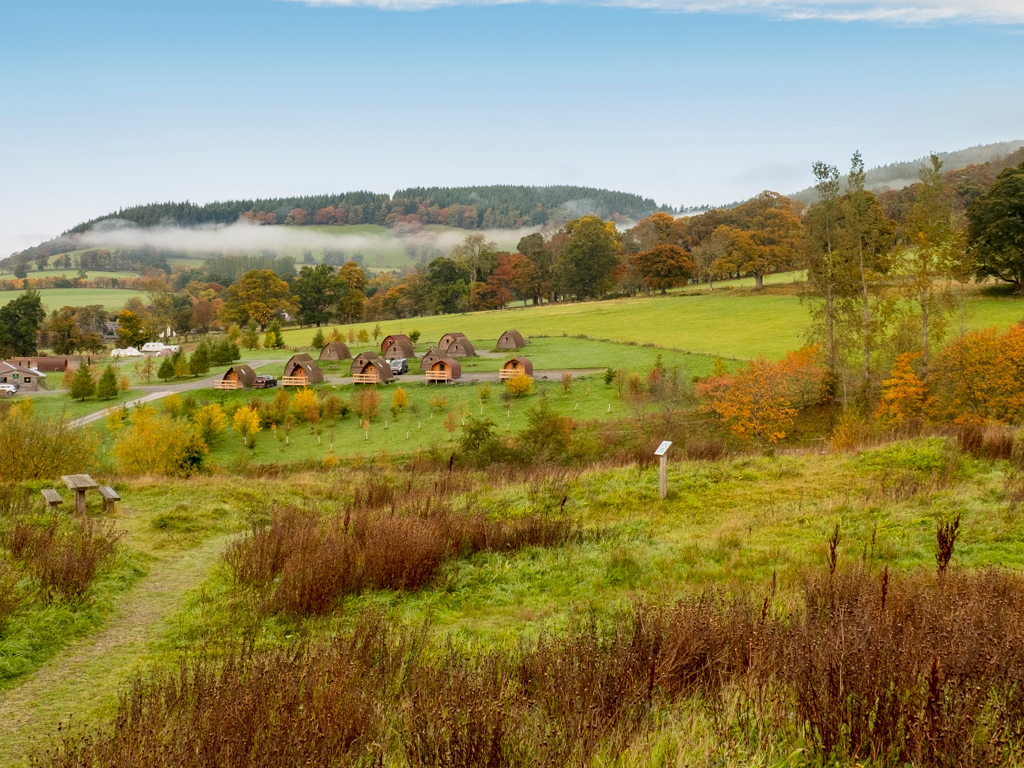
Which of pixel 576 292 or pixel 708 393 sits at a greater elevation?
pixel 576 292

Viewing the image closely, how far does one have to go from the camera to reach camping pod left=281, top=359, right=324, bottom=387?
4984cm

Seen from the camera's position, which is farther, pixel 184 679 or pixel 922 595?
pixel 922 595

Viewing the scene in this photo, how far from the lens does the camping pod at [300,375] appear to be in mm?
49844

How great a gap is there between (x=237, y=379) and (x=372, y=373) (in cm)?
1085

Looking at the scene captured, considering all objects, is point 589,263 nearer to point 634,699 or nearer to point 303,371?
point 303,371

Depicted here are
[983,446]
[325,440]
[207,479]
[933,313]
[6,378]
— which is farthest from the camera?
[6,378]

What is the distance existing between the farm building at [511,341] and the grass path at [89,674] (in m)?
51.8

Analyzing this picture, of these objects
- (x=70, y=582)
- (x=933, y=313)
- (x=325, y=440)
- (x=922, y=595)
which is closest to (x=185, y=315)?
(x=325, y=440)

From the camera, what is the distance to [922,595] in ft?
15.6

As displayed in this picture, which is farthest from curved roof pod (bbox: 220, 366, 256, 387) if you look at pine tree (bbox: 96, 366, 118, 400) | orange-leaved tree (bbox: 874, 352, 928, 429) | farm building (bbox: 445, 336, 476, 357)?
orange-leaved tree (bbox: 874, 352, 928, 429)

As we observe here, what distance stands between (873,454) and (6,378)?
64685mm

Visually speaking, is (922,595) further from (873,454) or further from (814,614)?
(873,454)

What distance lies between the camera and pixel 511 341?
60.6 m

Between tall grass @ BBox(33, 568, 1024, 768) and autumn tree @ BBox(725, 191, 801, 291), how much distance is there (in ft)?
235
